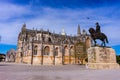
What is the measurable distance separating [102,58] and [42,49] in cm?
3562

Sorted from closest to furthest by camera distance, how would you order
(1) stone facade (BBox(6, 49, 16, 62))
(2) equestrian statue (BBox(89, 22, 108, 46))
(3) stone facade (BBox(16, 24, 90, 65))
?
(2) equestrian statue (BBox(89, 22, 108, 46)), (3) stone facade (BBox(16, 24, 90, 65)), (1) stone facade (BBox(6, 49, 16, 62))

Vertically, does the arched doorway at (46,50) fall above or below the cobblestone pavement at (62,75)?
above

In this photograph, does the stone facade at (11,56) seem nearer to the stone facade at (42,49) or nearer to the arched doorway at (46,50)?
the stone facade at (42,49)

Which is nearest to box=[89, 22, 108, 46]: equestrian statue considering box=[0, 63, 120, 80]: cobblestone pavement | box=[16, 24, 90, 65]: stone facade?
box=[0, 63, 120, 80]: cobblestone pavement

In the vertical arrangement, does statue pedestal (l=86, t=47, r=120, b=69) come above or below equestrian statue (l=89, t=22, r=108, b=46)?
below

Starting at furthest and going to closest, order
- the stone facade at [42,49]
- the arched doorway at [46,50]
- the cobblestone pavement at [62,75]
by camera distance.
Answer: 1. the arched doorway at [46,50]
2. the stone facade at [42,49]
3. the cobblestone pavement at [62,75]

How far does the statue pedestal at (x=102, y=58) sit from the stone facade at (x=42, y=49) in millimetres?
33449

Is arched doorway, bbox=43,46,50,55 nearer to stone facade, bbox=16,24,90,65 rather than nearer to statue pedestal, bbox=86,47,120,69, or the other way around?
stone facade, bbox=16,24,90,65

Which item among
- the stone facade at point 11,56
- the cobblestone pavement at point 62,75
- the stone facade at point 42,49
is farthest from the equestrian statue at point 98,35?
the stone facade at point 11,56

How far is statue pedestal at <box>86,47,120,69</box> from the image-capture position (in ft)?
67.6

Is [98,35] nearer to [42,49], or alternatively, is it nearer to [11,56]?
[42,49]

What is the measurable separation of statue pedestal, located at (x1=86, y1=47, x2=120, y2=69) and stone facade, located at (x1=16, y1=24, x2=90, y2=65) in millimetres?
33449

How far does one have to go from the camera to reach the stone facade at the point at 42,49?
5250 centimetres

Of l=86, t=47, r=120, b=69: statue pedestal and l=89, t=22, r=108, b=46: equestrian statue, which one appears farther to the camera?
l=89, t=22, r=108, b=46: equestrian statue
